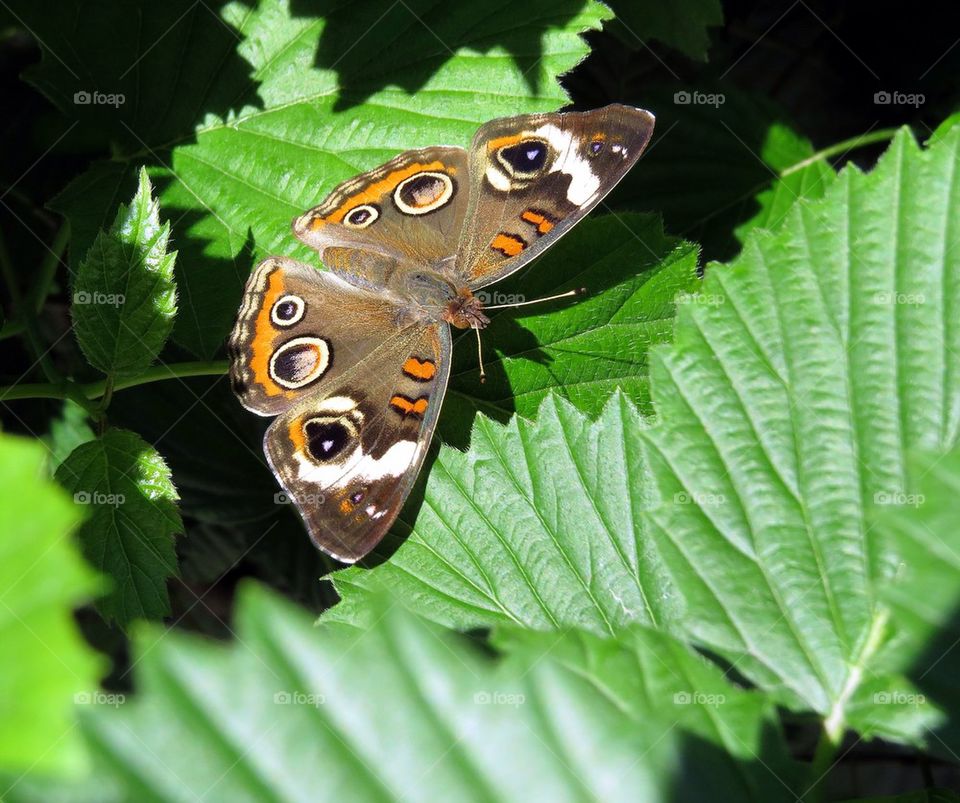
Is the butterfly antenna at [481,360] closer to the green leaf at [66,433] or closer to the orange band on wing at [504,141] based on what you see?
the orange band on wing at [504,141]

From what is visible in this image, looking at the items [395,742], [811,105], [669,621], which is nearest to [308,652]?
[395,742]

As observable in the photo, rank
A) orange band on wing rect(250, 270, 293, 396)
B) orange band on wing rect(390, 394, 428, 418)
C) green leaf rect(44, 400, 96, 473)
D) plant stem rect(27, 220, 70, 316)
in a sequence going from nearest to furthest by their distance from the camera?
orange band on wing rect(390, 394, 428, 418) < orange band on wing rect(250, 270, 293, 396) < plant stem rect(27, 220, 70, 316) < green leaf rect(44, 400, 96, 473)

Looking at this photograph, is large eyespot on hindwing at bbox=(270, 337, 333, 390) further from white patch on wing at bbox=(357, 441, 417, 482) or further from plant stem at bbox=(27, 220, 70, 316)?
plant stem at bbox=(27, 220, 70, 316)

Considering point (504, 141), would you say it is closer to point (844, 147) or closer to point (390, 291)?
point (390, 291)

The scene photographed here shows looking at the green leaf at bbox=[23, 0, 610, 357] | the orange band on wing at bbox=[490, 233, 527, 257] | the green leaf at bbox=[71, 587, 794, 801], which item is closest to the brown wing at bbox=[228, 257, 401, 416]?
the green leaf at bbox=[23, 0, 610, 357]

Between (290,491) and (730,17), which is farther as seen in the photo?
(730,17)

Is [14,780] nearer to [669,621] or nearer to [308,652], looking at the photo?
[308,652]
